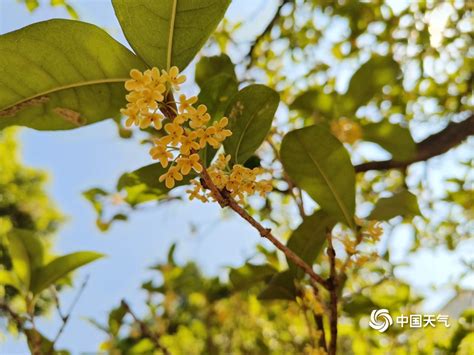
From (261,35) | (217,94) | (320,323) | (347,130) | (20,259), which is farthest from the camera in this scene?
(261,35)

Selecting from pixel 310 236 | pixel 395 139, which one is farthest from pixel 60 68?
pixel 395 139

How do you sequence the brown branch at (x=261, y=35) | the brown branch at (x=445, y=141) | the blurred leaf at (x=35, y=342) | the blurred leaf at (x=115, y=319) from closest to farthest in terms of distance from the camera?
1. the blurred leaf at (x=35, y=342)
2. the blurred leaf at (x=115, y=319)
3. the brown branch at (x=445, y=141)
4. the brown branch at (x=261, y=35)

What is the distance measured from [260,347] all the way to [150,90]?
6.26 ft

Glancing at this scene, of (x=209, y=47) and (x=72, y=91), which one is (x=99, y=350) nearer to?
(x=72, y=91)

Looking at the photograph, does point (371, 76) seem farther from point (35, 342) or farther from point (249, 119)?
point (35, 342)

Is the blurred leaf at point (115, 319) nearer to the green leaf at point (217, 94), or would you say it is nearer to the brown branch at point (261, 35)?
the green leaf at point (217, 94)

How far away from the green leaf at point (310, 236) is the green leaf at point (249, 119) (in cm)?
36

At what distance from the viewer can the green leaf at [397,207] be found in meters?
1.31

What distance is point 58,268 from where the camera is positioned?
5.33 feet

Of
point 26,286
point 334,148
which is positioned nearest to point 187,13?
point 334,148

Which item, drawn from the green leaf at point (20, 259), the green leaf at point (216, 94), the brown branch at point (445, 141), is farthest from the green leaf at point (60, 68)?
the brown branch at point (445, 141)

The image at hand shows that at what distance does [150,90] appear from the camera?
816 millimetres

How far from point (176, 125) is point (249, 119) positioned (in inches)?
11.1

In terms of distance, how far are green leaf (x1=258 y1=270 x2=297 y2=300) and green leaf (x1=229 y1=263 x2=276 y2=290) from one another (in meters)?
0.21
